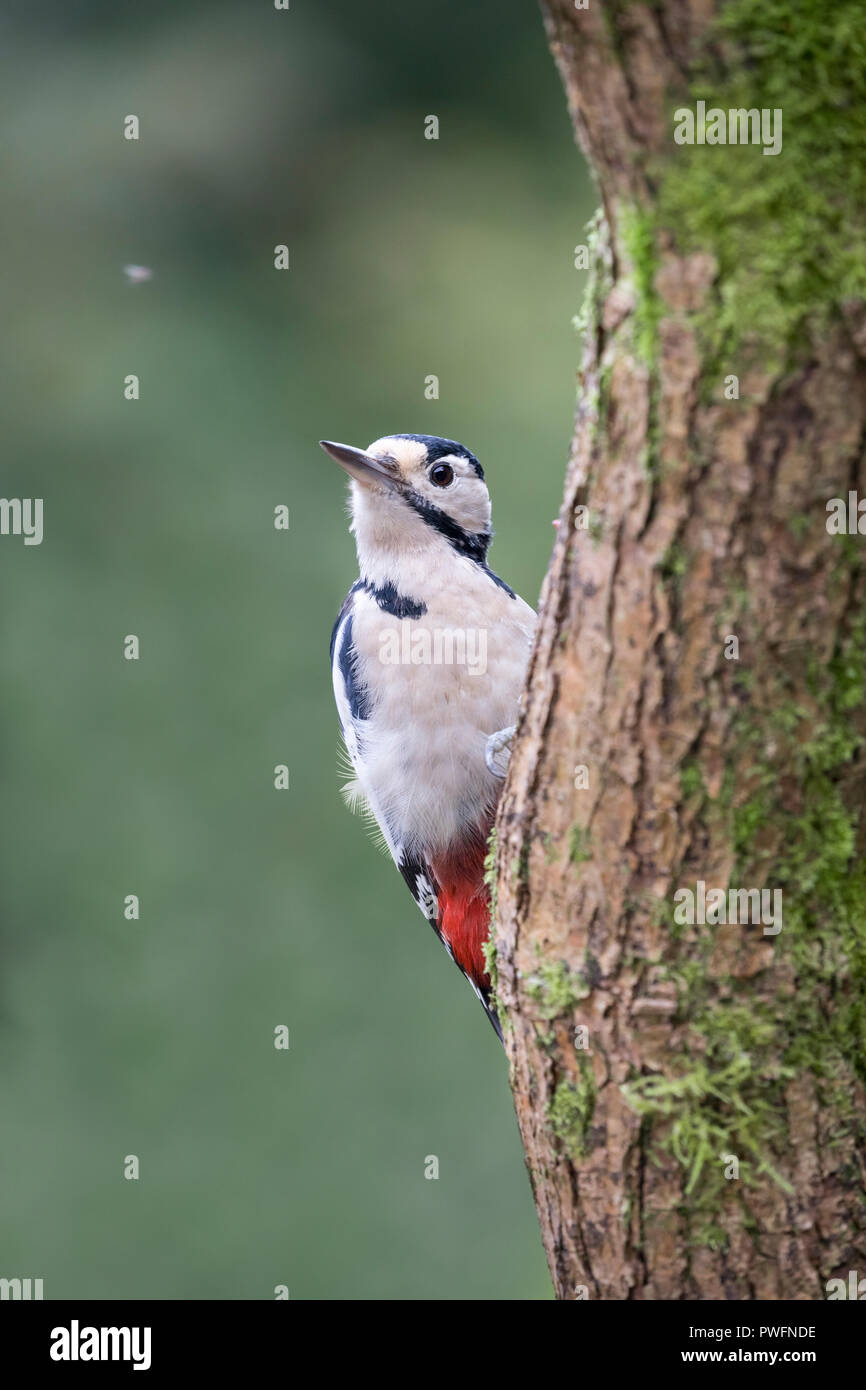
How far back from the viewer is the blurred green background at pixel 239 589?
581 centimetres

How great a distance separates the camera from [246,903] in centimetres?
604

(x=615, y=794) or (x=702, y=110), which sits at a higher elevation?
(x=702, y=110)

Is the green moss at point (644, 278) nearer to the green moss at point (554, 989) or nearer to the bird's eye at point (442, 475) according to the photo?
the green moss at point (554, 989)

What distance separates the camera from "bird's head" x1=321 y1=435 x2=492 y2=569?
100 inches

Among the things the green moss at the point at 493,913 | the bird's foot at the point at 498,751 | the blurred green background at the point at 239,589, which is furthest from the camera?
the blurred green background at the point at 239,589

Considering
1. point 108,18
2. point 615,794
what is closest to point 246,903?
point 108,18

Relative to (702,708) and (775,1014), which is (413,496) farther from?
(775,1014)

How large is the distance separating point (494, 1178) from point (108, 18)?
5.62 metres

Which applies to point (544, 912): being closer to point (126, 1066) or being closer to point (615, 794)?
point (615, 794)

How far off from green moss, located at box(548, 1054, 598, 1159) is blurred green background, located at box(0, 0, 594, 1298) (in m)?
4.10

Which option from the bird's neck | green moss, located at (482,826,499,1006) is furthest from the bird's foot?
green moss, located at (482,826,499,1006)

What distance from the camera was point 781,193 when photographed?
130 centimetres

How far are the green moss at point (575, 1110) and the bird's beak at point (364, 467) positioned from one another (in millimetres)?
1262

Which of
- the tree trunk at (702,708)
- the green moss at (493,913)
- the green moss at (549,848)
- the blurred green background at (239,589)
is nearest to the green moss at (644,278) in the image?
the tree trunk at (702,708)
